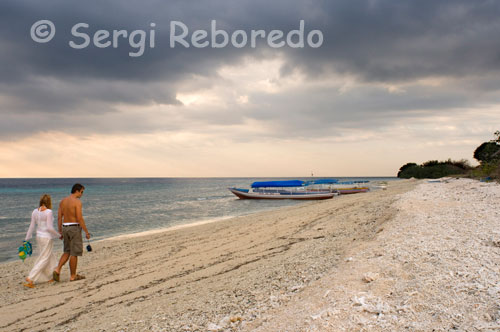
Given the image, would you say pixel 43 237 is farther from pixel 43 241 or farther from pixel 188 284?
pixel 188 284

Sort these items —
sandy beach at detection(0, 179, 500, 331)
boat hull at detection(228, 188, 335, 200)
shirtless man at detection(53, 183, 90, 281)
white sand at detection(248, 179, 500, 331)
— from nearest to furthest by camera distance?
white sand at detection(248, 179, 500, 331) → sandy beach at detection(0, 179, 500, 331) → shirtless man at detection(53, 183, 90, 281) → boat hull at detection(228, 188, 335, 200)

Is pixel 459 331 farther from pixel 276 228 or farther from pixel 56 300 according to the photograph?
pixel 276 228

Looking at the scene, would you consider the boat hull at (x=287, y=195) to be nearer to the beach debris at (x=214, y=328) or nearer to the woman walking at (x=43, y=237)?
the woman walking at (x=43, y=237)

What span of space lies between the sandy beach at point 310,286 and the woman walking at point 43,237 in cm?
32

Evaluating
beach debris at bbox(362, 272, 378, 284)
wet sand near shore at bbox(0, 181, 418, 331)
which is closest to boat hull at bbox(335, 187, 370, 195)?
wet sand near shore at bbox(0, 181, 418, 331)

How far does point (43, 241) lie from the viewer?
8258 mm

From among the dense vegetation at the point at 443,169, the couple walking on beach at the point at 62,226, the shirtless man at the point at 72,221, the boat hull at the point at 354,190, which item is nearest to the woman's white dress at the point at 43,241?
the couple walking on beach at the point at 62,226

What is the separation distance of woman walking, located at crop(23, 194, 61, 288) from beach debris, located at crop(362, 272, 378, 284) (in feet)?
24.8

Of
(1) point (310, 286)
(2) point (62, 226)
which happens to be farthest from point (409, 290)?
(2) point (62, 226)

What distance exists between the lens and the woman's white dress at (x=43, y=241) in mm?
8141

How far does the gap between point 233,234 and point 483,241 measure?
934 centimetres

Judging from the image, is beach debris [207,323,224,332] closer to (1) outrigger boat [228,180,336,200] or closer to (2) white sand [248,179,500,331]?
(2) white sand [248,179,500,331]

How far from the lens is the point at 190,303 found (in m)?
5.29

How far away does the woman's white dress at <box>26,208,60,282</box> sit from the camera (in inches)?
320
